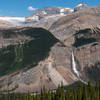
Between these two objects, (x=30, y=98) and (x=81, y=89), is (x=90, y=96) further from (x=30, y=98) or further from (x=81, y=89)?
(x=30, y=98)

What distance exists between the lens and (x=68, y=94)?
106 metres

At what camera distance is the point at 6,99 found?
165 metres

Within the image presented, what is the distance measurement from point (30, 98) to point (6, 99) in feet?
212

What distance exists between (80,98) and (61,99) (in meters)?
7.63

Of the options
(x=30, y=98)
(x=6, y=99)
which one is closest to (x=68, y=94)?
(x=30, y=98)

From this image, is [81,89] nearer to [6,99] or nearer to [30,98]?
[30,98]

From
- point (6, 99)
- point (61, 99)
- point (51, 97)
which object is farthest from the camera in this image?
point (6, 99)

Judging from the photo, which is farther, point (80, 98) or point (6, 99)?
point (6, 99)

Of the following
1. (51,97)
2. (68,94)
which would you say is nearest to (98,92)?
(68,94)

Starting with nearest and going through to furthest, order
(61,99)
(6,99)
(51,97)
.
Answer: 1. (61,99)
2. (51,97)
3. (6,99)

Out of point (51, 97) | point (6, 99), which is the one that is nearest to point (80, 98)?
point (51, 97)

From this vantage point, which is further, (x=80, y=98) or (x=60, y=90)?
(x=60, y=90)

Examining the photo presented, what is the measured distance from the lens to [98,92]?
105 m

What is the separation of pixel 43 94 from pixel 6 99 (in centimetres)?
6089
